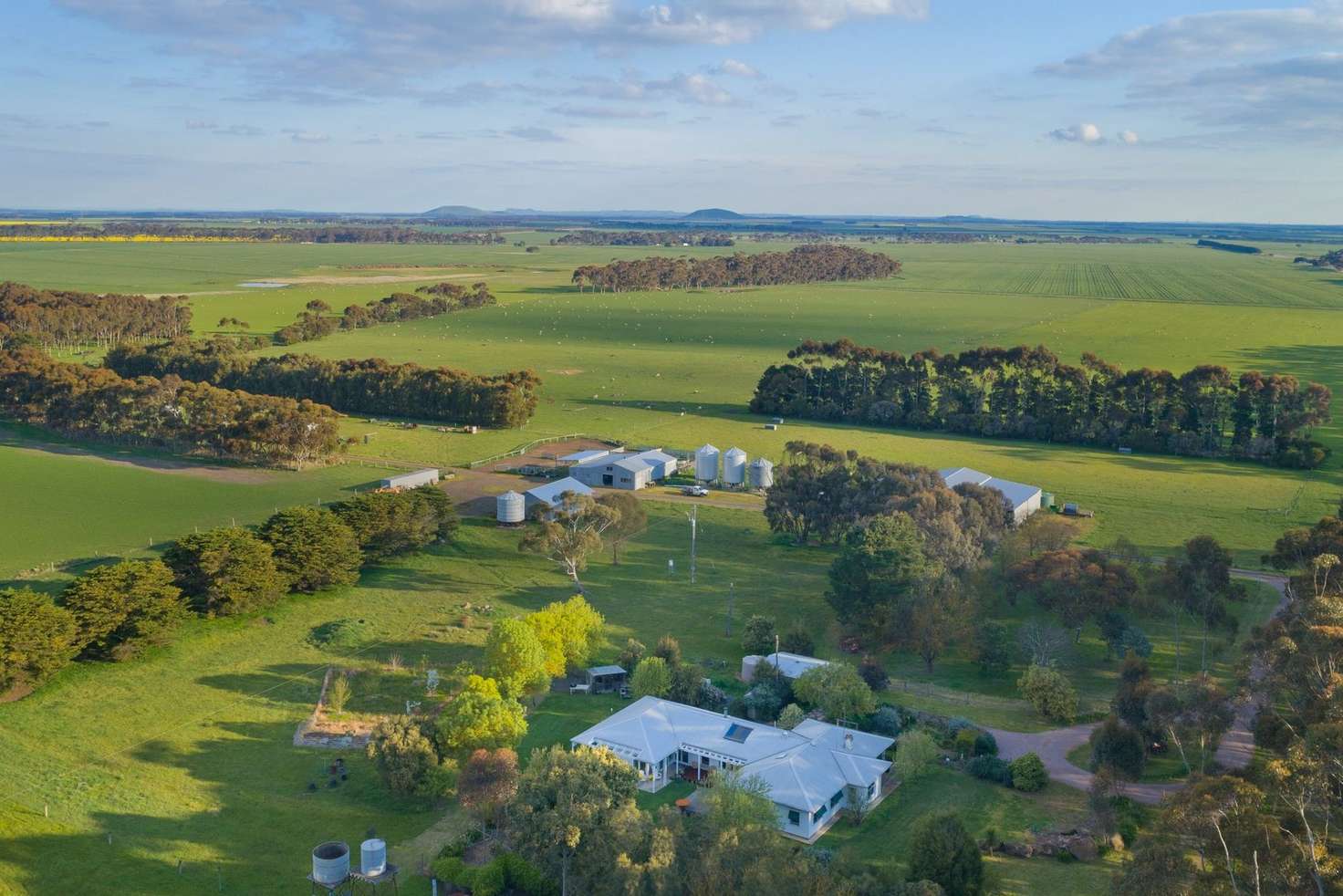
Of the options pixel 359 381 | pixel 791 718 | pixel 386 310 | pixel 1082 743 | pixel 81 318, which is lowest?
pixel 1082 743

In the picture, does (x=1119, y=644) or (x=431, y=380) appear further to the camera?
(x=431, y=380)

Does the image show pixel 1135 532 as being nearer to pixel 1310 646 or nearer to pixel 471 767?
pixel 1310 646

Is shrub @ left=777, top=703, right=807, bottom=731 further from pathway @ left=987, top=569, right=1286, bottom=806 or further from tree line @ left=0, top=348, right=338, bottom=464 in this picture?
tree line @ left=0, top=348, right=338, bottom=464

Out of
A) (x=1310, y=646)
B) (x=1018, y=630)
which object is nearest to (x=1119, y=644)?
(x=1018, y=630)

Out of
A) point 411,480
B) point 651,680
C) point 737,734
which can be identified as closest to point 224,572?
point 651,680

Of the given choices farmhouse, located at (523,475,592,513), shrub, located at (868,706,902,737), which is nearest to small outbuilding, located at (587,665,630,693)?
shrub, located at (868,706,902,737)

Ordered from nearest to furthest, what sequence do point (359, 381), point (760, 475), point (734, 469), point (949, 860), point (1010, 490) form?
point (949, 860) → point (1010, 490) → point (760, 475) → point (734, 469) → point (359, 381)

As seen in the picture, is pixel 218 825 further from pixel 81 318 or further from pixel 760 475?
pixel 81 318
